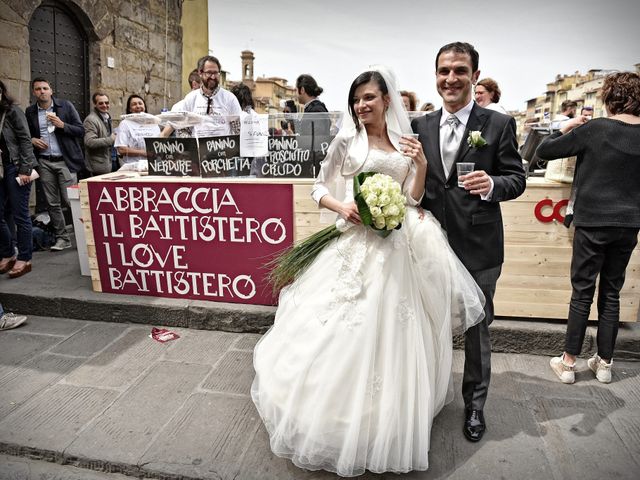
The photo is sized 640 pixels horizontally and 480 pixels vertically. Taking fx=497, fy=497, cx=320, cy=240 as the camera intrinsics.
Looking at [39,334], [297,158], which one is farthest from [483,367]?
[39,334]

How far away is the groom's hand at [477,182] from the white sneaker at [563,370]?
1.76 m

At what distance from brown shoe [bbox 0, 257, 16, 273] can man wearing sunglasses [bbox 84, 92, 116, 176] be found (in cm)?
191

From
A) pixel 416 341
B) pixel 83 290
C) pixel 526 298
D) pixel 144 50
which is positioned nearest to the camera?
pixel 416 341

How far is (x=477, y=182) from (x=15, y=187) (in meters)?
4.83

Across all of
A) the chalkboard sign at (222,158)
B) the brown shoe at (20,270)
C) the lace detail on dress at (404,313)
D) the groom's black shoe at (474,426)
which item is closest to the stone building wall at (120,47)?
the brown shoe at (20,270)

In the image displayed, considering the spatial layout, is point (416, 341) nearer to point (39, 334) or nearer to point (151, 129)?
point (39, 334)

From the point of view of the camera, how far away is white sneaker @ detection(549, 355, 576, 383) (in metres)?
3.46

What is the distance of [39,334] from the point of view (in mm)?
4215

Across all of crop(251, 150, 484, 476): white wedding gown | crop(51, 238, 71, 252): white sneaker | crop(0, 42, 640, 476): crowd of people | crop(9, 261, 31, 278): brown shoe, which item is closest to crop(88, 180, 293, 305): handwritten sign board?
crop(9, 261, 31, 278): brown shoe

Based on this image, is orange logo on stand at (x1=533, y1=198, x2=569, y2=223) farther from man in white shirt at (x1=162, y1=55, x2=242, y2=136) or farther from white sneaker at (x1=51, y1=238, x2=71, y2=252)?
white sneaker at (x1=51, y1=238, x2=71, y2=252)

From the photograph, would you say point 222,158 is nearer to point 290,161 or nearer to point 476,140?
point 290,161

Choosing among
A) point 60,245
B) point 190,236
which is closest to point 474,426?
point 190,236

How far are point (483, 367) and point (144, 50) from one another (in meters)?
9.01

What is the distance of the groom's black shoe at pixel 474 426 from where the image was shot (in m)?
2.81
